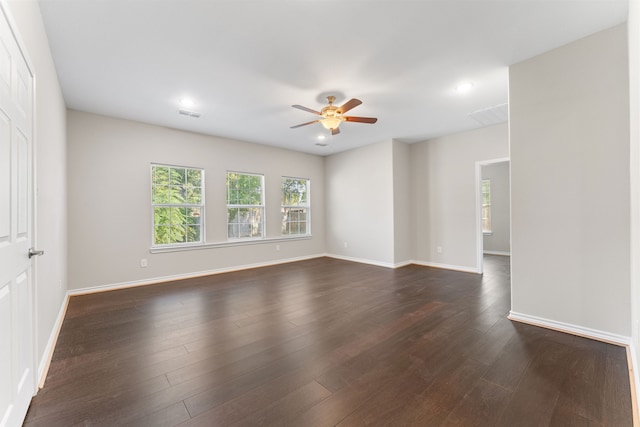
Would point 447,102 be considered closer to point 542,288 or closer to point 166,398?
point 542,288

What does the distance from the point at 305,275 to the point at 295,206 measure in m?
2.16

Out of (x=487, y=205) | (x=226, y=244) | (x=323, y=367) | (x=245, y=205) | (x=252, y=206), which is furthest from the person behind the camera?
(x=487, y=205)

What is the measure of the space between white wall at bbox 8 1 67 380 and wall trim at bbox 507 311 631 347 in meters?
4.14

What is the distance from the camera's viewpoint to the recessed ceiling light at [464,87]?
314cm

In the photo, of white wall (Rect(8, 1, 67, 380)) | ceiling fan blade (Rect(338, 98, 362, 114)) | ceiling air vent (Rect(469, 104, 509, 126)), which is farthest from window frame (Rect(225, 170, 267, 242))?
ceiling air vent (Rect(469, 104, 509, 126))

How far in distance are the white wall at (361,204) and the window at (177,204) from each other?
3.18m

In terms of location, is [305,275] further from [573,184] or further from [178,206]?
[573,184]

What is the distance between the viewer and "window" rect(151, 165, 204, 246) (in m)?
4.52

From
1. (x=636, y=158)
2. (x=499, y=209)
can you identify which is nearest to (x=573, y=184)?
(x=636, y=158)

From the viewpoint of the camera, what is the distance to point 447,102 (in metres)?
3.65

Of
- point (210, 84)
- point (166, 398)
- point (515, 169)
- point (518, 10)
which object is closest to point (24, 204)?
point (166, 398)

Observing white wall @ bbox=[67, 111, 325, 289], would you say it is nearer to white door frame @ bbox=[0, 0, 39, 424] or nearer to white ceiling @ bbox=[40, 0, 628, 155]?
white ceiling @ bbox=[40, 0, 628, 155]

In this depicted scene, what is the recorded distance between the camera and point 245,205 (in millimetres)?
5562

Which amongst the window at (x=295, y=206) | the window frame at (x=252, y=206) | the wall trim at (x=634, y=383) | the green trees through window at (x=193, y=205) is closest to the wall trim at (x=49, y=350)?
the green trees through window at (x=193, y=205)
